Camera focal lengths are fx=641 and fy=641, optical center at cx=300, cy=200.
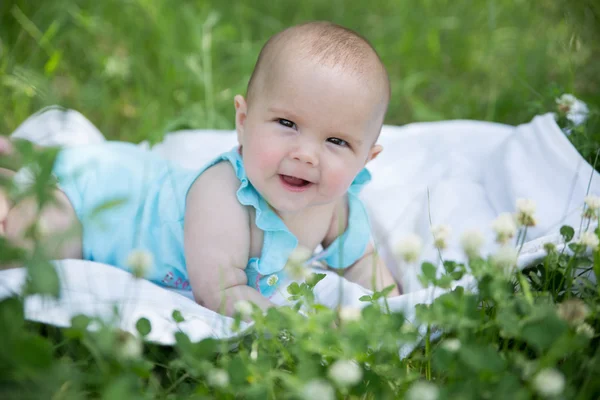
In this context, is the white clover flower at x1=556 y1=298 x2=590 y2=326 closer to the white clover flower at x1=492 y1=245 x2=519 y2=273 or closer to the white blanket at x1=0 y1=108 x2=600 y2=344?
the white clover flower at x1=492 y1=245 x2=519 y2=273

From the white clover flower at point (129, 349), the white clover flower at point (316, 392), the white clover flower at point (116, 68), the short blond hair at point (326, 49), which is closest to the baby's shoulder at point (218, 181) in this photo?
the short blond hair at point (326, 49)

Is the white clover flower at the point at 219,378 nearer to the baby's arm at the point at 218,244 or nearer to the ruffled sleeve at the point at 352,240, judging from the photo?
the baby's arm at the point at 218,244

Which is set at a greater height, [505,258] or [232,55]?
[505,258]

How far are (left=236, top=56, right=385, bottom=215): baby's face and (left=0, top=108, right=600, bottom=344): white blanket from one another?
286 mm

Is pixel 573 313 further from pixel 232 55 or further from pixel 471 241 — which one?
pixel 232 55

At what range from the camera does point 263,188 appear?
1791 millimetres

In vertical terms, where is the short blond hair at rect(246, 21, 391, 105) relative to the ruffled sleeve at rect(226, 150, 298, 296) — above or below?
above

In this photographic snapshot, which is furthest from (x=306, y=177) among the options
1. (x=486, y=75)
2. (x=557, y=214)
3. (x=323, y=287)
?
(x=486, y=75)

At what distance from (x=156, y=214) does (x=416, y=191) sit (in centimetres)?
103

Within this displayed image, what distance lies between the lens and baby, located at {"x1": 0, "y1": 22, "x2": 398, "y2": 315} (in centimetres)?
169

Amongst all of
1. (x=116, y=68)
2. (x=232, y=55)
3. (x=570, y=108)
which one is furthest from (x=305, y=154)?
(x=232, y=55)

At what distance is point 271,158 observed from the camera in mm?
1722

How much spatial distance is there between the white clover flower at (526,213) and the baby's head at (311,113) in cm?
48

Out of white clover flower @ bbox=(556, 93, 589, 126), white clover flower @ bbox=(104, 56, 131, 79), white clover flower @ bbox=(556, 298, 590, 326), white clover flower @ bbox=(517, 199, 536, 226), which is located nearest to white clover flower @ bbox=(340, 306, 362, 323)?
white clover flower @ bbox=(556, 298, 590, 326)
